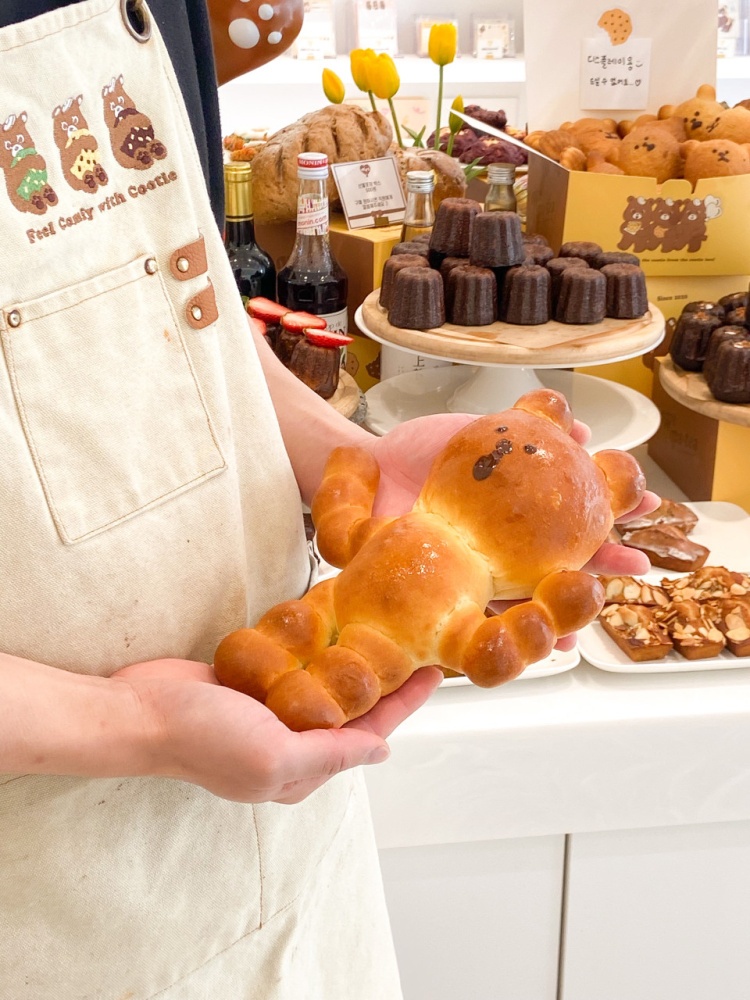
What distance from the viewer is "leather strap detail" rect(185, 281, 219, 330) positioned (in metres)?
0.71

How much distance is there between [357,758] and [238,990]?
296 mm

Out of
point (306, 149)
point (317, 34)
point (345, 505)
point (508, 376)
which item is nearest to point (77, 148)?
point (345, 505)

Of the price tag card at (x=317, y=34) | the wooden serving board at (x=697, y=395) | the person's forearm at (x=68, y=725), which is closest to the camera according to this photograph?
the person's forearm at (x=68, y=725)

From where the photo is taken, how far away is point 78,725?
1.91 ft

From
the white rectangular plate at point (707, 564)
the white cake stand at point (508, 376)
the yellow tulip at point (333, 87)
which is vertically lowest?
the white rectangular plate at point (707, 564)

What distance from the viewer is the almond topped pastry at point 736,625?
3.99 feet

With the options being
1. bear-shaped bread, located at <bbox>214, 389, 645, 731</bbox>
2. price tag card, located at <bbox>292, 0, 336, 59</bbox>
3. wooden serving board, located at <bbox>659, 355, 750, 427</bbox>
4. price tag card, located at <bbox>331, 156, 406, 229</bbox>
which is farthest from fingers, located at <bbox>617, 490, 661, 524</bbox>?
price tag card, located at <bbox>292, 0, 336, 59</bbox>

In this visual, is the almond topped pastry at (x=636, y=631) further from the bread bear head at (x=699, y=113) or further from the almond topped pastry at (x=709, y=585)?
the bread bear head at (x=699, y=113)

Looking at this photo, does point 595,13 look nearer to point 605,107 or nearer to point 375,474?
point 605,107

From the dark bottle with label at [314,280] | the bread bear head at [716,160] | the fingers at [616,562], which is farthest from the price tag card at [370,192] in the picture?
the fingers at [616,562]

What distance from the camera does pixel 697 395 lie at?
1.51 meters

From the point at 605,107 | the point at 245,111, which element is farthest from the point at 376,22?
the point at 605,107

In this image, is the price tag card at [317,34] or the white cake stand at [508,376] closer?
the white cake stand at [508,376]

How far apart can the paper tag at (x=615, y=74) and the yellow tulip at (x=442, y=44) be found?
0.98ft
